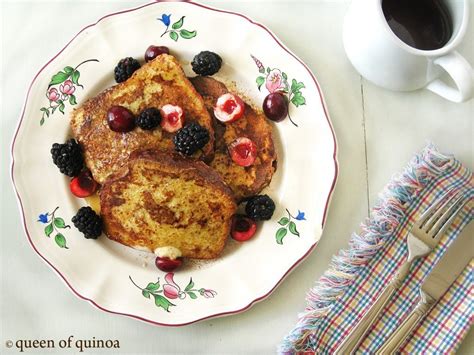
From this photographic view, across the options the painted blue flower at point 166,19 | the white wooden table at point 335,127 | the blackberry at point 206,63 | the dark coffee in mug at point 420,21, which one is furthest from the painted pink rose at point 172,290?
the dark coffee in mug at point 420,21

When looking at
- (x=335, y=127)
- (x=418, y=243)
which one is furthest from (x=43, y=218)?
(x=418, y=243)

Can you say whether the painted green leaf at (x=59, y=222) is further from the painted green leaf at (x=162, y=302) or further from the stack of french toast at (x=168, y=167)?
the painted green leaf at (x=162, y=302)

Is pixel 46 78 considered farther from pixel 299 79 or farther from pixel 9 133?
pixel 299 79

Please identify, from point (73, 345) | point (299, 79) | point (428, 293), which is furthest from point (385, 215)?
point (73, 345)

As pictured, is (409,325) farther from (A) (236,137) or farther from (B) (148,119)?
(B) (148,119)

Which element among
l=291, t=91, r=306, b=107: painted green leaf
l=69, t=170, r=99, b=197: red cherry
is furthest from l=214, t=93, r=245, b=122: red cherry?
l=69, t=170, r=99, b=197: red cherry

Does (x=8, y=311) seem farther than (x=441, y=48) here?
Yes
